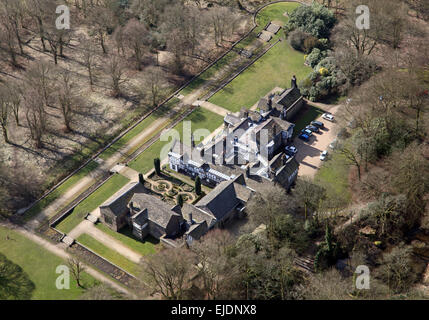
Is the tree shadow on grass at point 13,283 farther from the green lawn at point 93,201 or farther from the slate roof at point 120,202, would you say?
the slate roof at point 120,202

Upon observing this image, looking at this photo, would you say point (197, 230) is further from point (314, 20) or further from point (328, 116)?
point (314, 20)

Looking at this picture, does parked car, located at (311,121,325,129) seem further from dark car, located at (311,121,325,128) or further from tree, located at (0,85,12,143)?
tree, located at (0,85,12,143)

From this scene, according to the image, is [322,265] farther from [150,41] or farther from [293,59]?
[150,41]

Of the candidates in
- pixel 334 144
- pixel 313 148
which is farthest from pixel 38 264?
pixel 334 144

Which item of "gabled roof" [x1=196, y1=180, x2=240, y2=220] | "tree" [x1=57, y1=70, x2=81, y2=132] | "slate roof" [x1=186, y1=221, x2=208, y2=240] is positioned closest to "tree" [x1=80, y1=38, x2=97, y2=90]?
"tree" [x1=57, y1=70, x2=81, y2=132]

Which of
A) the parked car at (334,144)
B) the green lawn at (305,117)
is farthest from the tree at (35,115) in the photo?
the parked car at (334,144)
